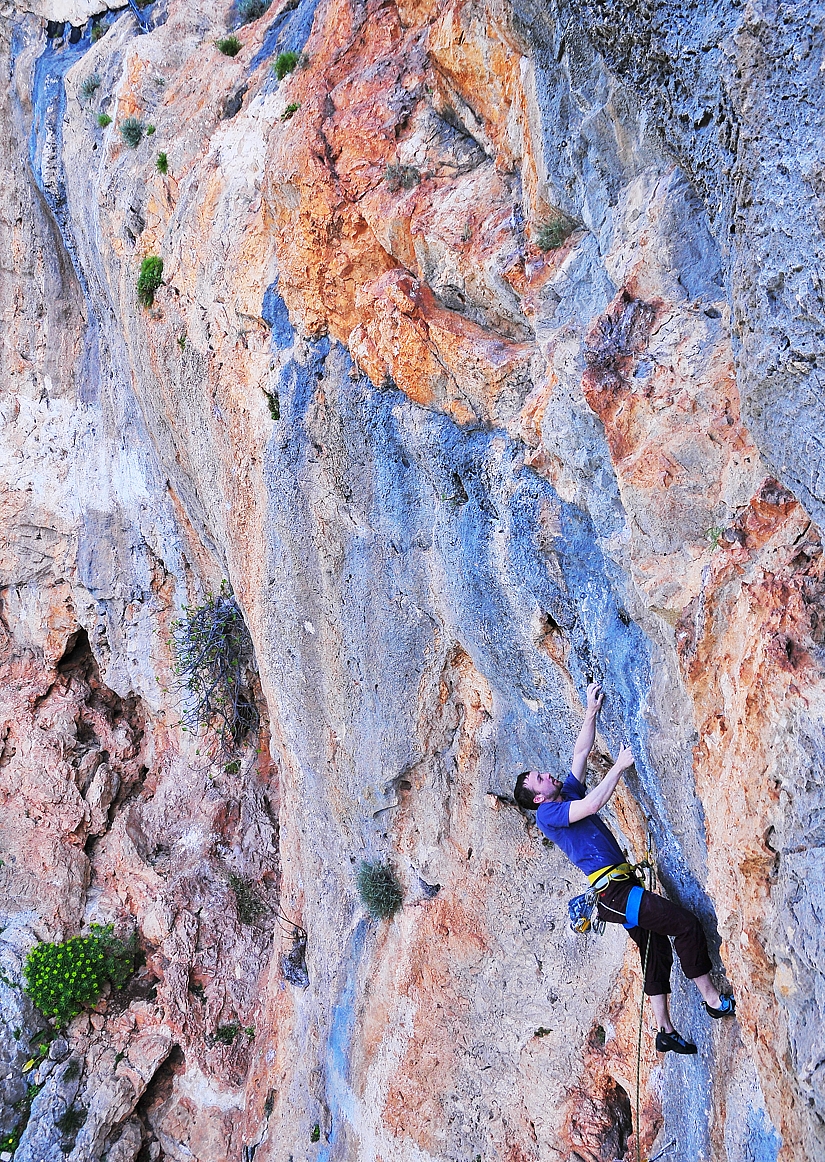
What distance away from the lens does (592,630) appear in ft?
15.9

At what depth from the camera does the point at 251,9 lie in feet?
30.2

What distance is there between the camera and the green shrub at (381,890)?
7.86 m

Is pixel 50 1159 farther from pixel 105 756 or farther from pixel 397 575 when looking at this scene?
pixel 397 575

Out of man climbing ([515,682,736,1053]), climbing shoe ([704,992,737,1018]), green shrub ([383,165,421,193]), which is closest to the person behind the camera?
climbing shoe ([704,992,737,1018])

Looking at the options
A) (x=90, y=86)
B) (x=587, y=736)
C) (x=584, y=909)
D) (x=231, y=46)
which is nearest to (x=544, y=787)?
(x=587, y=736)

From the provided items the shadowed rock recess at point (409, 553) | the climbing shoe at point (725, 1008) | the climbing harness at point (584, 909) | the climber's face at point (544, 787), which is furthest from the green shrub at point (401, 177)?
the climbing shoe at point (725, 1008)

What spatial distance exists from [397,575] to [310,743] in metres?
2.63

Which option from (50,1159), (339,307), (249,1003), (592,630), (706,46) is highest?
(706,46)

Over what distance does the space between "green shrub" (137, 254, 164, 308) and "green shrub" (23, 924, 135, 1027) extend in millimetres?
9282

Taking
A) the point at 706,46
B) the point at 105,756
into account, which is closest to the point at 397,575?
the point at 706,46

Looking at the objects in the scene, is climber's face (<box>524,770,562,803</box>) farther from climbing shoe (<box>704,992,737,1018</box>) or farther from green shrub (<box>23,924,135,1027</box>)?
green shrub (<box>23,924,135,1027</box>)

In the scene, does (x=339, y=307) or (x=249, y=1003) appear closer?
(x=339, y=307)

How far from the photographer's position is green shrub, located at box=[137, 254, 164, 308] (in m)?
8.62

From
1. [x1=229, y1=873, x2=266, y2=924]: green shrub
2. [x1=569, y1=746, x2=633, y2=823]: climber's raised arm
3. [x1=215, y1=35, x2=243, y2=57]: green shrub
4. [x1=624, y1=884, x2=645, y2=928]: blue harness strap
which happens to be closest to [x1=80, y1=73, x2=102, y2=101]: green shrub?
[x1=215, y1=35, x2=243, y2=57]: green shrub
